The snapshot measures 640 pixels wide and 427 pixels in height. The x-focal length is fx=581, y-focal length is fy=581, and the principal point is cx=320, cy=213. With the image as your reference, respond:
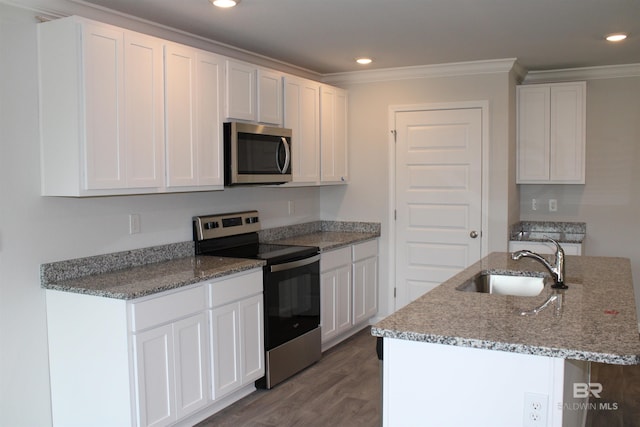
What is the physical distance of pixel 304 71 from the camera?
5.21 meters

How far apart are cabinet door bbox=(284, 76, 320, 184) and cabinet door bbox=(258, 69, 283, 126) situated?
91 mm

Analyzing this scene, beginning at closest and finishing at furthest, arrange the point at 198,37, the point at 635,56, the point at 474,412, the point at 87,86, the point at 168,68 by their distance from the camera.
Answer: the point at 474,412
the point at 87,86
the point at 168,68
the point at 198,37
the point at 635,56

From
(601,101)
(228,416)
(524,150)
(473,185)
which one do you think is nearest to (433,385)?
(228,416)

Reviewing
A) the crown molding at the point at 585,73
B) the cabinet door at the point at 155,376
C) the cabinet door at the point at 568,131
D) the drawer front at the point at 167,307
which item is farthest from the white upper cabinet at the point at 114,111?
the crown molding at the point at 585,73

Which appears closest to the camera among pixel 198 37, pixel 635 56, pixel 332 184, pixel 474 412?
pixel 474 412

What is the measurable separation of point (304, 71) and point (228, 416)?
307cm

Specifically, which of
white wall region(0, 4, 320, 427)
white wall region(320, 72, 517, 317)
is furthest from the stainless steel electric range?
white wall region(320, 72, 517, 317)

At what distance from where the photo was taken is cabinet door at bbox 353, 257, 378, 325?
498 cm

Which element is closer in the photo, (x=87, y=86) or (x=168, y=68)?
(x=87, y=86)

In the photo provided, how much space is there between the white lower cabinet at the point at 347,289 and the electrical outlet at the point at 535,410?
2590mm

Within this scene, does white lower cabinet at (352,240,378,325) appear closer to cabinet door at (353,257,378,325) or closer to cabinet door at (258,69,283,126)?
cabinet door at (353,257,378,325)

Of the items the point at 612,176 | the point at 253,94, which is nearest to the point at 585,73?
the point at 612,176

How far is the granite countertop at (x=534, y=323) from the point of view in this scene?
1.82m

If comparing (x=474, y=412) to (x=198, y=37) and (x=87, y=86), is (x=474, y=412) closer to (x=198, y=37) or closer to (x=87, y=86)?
(x=87, y=86)
